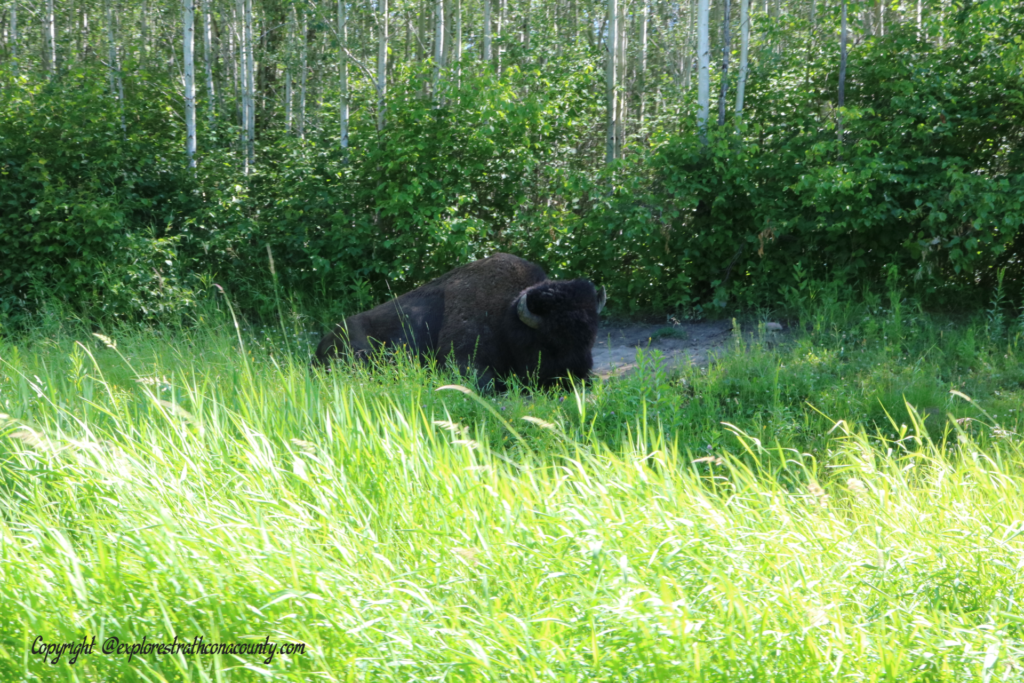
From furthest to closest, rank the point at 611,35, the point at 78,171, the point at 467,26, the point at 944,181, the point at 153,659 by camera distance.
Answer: the point at 467,26
the point at 611,35
the point at 78,171
the point at 944,181
the point at 153,659

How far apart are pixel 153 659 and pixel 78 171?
34.6 ft

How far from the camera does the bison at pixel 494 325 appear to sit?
6.84 metres

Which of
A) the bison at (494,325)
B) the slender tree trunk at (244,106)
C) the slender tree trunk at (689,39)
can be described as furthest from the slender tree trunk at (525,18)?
the bison at (494,325)

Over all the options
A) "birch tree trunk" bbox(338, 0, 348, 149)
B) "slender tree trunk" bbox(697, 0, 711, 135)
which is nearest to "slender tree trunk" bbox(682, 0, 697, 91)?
"birch tree trunk" bbox(338, 0, 348, 149)

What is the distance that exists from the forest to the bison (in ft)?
1.36

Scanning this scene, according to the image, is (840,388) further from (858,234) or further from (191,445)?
(191,445)

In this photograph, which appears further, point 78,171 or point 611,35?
point 611,35

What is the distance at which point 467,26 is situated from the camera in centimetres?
2205

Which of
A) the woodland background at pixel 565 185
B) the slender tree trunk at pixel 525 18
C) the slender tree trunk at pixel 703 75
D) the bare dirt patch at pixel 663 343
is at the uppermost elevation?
the slender tree trunk at pixel 525 18

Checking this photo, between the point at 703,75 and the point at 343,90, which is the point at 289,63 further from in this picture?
the point at 703,75

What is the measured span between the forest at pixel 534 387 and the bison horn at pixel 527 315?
562 millimetres

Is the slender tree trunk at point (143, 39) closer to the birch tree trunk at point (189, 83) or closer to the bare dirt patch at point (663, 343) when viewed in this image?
the birch tree trunk at point (189, 83)

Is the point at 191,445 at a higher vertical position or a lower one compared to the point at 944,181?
lower

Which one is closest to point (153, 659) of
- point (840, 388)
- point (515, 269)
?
point (840, 388)
